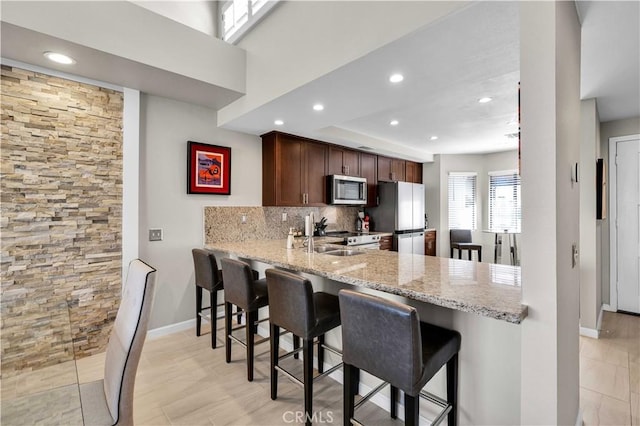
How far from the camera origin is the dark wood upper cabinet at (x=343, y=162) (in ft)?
15.1

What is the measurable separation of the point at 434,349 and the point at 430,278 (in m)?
0.41

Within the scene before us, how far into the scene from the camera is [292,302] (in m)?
1.82

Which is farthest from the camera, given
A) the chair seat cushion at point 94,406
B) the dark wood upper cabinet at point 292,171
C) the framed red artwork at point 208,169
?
the dark wood upper cabinet at point 292,171

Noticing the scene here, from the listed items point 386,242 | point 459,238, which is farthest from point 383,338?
point 459,238

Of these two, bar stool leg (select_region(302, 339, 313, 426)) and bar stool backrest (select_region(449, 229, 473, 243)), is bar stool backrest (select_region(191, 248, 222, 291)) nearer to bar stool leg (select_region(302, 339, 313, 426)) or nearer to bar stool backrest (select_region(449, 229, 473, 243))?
bar stool leg (select_region(302, 339, 313, 426))

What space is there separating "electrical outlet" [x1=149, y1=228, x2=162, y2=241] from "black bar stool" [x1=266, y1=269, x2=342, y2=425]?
1771 mm

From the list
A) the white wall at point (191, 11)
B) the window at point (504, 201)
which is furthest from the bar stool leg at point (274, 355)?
the window at point (504, 201)

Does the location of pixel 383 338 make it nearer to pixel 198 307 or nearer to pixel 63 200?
pixel 198 307

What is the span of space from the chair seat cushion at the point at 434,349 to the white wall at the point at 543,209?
30 cm

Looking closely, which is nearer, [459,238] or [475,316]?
[475,316]

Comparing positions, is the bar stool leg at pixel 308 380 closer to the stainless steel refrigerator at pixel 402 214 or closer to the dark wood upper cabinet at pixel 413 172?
the stainless steel refrigerator at pixel 402 214

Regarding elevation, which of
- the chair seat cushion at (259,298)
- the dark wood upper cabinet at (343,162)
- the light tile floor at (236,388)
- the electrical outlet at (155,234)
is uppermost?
→ the dark wood upper cabinet at (343,162)

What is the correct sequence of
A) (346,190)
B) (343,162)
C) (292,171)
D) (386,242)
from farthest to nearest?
(386,242), (343,162), (346,190), (292,171)

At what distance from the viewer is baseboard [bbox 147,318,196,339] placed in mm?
3049
